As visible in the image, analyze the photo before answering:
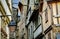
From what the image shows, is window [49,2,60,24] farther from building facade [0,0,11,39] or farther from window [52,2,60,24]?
building facade [0,0,11,39]

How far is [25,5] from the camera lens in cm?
4050

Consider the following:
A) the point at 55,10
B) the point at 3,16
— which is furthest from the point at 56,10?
the point at 3,16

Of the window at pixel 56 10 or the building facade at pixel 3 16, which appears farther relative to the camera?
the window at pixel 56 10

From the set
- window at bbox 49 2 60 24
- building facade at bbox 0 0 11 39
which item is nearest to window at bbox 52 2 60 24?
window at bbox 49 2 60 24

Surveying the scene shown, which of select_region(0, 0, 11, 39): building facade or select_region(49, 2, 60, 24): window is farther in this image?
select_region(49, 2, 60, 24): window

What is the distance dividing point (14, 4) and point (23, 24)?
51.5ft

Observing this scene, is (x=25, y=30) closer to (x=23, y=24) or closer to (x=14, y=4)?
(x=23, y=24)

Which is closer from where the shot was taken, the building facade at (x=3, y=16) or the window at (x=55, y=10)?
the building facade at (x=3, y=16)

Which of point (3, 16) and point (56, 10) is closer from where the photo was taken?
point (3, 16)

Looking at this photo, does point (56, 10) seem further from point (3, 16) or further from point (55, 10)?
point (3, 16)

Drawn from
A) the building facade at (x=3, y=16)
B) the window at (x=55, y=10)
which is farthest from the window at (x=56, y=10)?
the building facade at (x=3, y=16)

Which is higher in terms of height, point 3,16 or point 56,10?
point 56,10

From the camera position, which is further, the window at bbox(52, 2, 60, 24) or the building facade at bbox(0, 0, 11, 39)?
the window at bbox(52, 2, 60, 24)

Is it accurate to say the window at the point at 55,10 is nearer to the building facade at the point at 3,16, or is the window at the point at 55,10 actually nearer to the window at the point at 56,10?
the window at the point at 56,10
